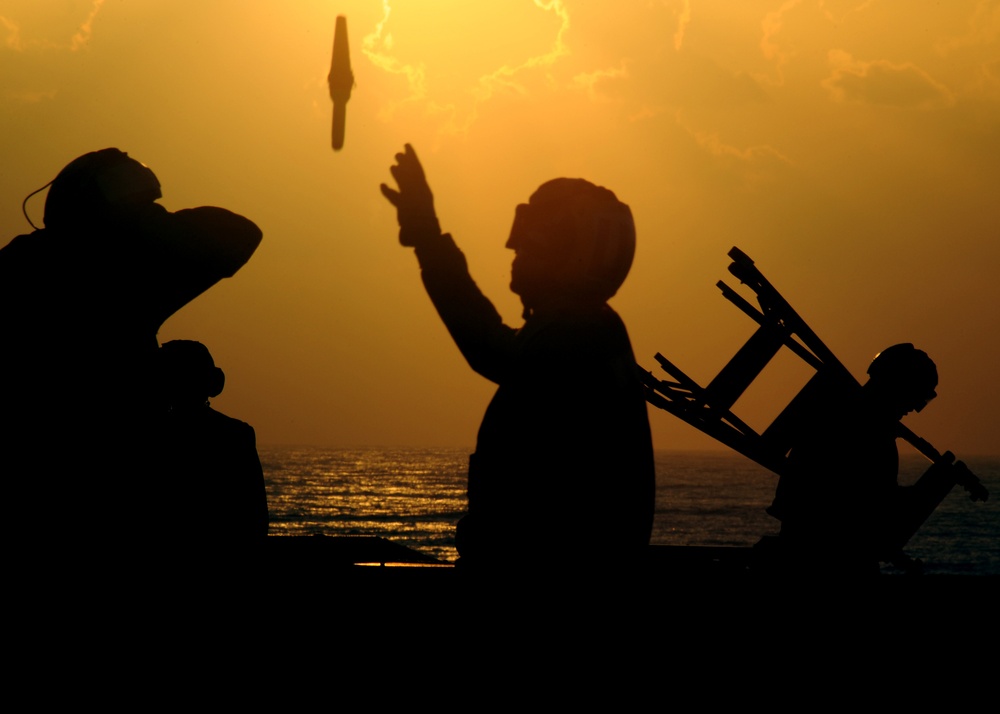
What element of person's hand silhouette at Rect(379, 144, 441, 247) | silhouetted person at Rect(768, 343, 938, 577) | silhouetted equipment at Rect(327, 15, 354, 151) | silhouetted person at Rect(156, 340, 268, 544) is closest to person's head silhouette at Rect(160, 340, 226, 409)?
silhouetted person at Rect(156, 340, 268, 544)

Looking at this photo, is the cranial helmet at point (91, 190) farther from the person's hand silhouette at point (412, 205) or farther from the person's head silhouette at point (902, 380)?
the person's head silhouette at point (902, 380)

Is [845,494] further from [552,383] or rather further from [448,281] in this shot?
[448,281]

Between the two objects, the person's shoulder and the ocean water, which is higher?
the person's shoulder

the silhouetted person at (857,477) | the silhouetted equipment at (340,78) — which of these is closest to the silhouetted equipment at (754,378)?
the silhouetted person at (857,477)

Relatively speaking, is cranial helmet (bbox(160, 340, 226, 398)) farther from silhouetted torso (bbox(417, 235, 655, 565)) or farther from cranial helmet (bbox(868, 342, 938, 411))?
cranial helmet (bbox(868, 342, 938, 411))

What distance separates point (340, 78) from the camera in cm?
343

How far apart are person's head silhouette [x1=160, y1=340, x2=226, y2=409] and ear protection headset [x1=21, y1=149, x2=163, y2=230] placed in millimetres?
2521

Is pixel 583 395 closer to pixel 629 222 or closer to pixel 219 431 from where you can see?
pixel 629 222

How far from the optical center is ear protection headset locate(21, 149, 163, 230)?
2768mm

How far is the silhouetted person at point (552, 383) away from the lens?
8.54 ft

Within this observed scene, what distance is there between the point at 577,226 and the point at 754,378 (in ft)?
14.3

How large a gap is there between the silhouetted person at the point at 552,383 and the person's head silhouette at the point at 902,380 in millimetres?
3334

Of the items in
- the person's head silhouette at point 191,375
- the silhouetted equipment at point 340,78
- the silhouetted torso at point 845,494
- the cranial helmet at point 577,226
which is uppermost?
the silhouetted equipment at point 340,78

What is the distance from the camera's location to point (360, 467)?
17650 centimetres
